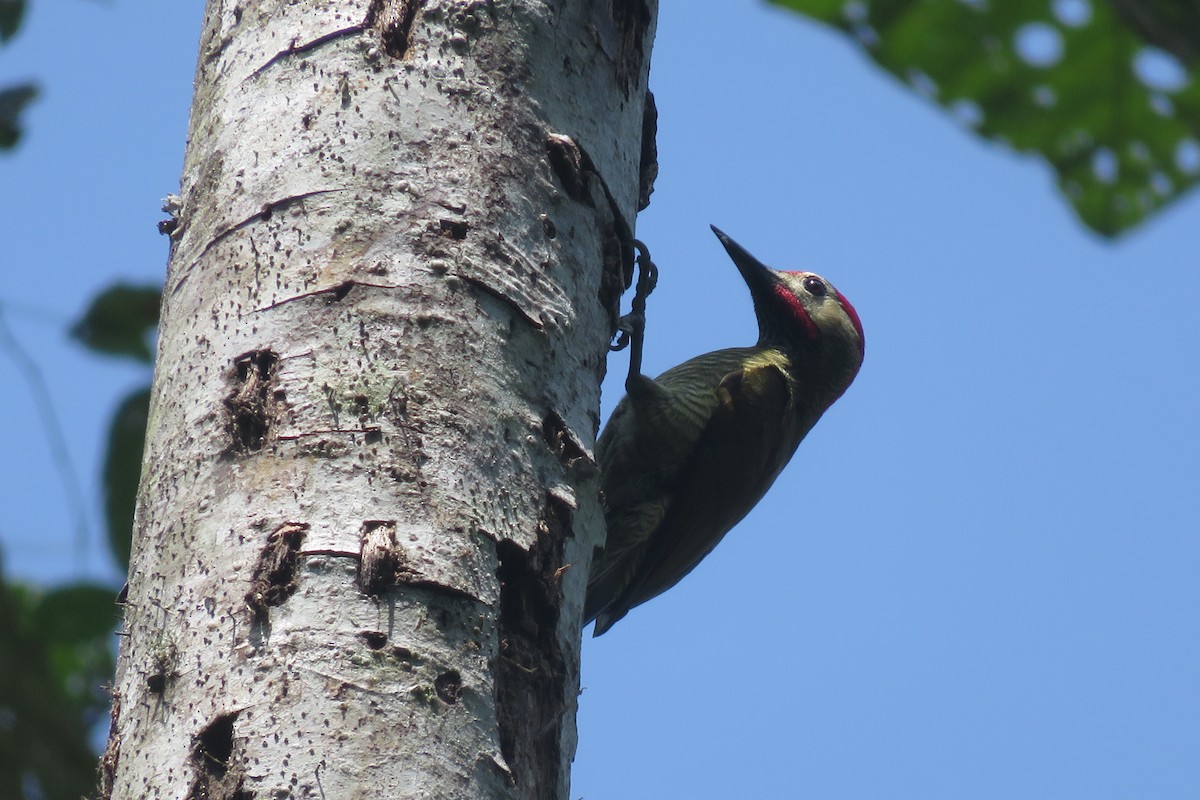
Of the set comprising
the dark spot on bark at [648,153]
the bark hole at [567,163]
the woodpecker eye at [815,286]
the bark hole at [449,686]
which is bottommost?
the bark hole at [449,686]

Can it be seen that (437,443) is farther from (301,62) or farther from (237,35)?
(237,35)

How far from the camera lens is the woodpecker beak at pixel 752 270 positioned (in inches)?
233

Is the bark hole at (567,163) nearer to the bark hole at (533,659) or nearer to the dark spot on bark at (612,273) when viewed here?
the dark spot on bark at (612,273)

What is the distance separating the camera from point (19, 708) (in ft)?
4.53

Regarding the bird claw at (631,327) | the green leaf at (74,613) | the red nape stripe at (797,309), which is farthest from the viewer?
the red nape stripe at (797,309)

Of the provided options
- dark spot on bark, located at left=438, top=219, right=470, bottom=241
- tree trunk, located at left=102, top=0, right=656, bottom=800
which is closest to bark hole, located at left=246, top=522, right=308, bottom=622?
tree trunk, located at left=102, top=0, right=656, bottom=800

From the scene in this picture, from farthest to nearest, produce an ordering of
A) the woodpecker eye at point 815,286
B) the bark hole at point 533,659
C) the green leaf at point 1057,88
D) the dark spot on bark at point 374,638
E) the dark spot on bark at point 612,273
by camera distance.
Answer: the woodpecker eye at point 815,286
the dark spot on bark at point 612,273
the bark hole at point 533,659
the dark spot on bark at point 374,638
the green leaf at point 1057,88

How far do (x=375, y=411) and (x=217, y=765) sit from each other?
0.58m

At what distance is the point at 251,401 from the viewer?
6.84 feet

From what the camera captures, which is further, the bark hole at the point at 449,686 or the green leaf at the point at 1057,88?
the bark hole at the point at 449,686

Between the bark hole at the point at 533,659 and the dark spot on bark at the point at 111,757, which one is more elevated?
the bark hole at the point at 533,659

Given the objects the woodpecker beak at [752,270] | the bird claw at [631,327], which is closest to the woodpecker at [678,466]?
the bird claw at [631,327]

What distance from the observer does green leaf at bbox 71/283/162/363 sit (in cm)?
240

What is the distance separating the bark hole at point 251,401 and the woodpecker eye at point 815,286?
13.4 feet
